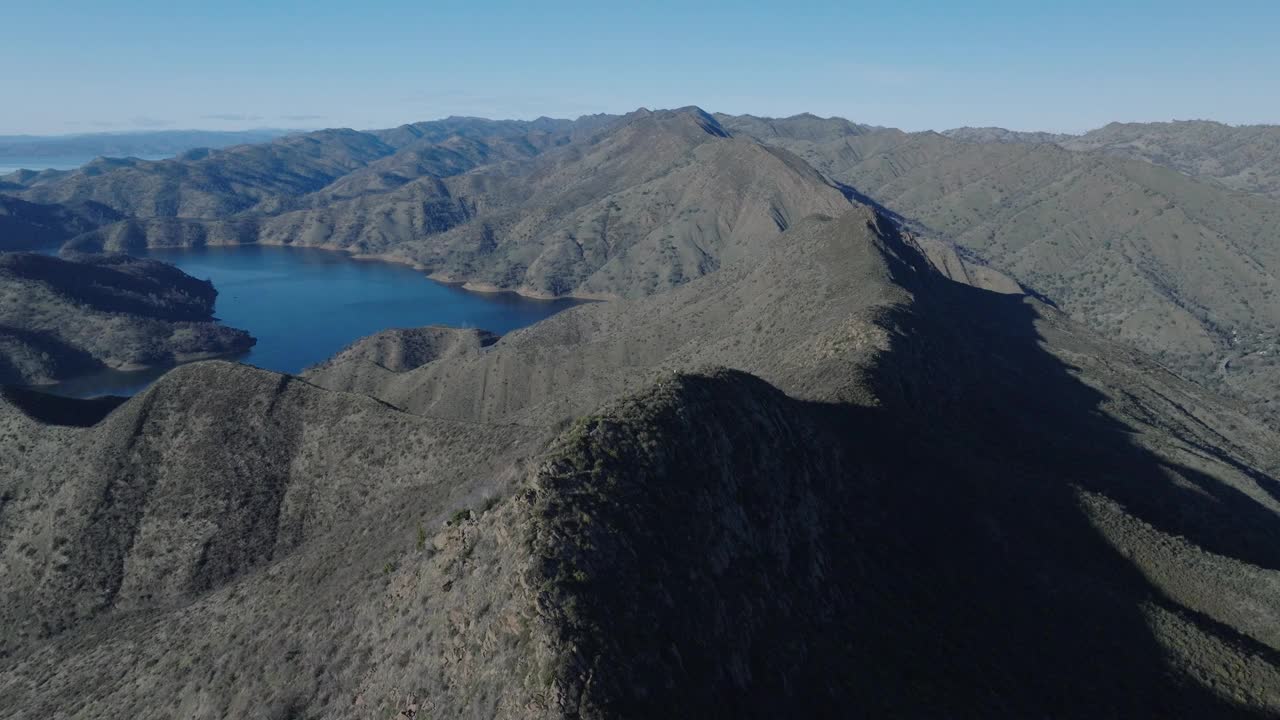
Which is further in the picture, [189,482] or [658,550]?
[189,482]

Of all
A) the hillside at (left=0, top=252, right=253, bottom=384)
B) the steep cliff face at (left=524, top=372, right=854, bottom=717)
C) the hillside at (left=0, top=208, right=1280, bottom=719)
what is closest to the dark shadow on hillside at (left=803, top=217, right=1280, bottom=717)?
the hillside at (left=0, top=208, right=1280, bottom=719)

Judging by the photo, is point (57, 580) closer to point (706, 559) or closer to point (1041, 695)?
point (706, 559)

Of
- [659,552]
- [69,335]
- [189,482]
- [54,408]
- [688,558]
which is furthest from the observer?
[69,335]

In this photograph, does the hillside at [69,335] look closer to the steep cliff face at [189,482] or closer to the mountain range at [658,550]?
the mountain range at [658,550]

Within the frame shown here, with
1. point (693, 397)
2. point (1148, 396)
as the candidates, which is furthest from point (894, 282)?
point (693, 397)

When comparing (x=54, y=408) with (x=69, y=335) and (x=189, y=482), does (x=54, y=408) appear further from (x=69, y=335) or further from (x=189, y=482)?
(x=69, y=335)

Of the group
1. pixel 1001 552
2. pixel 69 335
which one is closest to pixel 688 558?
pixel 1001 552
